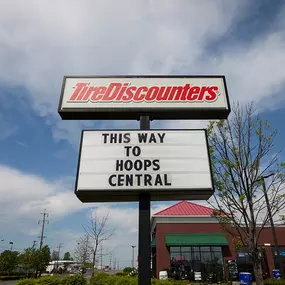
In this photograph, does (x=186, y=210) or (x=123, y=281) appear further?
(x=186, y=210)

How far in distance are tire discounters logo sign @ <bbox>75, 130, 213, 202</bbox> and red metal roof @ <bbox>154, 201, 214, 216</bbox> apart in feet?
77.6

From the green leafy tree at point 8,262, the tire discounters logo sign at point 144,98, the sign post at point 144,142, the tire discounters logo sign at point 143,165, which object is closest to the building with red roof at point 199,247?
the tire discounters logo sign at point 144,98

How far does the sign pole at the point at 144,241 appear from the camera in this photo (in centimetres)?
482

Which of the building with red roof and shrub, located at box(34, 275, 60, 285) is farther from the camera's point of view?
the building with red roof

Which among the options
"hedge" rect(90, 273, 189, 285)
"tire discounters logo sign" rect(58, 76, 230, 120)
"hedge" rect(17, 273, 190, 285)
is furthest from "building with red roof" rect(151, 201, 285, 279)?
"tire discounters logo sign" rect(58, 76, 230, 120)

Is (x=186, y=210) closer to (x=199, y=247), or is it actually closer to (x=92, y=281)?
(x=199, y=247)

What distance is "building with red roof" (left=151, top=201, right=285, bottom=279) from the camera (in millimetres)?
25016

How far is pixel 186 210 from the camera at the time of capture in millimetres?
28953

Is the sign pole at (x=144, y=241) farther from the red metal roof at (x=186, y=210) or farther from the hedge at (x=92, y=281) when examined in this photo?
the red metal roof at (x=186, y=210)

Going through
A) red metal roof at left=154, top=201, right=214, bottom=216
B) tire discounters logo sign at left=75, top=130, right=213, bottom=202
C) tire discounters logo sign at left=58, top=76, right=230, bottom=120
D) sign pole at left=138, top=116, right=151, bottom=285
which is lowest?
sign pole at left=138, top=116, right=151, bottom=285

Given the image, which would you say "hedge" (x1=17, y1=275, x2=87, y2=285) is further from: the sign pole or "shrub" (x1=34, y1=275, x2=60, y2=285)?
the sign pole

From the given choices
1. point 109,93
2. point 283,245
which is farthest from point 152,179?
point 283,245

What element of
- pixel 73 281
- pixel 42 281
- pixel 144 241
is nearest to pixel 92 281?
pixel 73 281

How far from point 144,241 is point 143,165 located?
1.43 m
